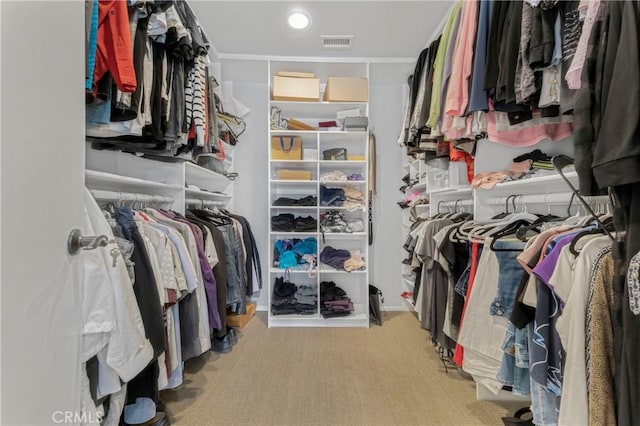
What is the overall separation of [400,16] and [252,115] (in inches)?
67.2

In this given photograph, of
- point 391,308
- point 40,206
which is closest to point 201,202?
point 40,206

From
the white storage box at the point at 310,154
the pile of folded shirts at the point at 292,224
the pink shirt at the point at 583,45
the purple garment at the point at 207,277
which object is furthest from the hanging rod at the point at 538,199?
the purple garment at the point at 207,277

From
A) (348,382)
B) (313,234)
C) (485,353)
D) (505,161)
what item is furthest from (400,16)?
(348,382)

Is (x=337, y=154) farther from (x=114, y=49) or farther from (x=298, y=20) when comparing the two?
(x=114, y=49)

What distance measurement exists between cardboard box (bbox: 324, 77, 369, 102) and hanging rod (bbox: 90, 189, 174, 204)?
1.69m

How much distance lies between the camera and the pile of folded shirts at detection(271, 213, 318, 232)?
273 cm

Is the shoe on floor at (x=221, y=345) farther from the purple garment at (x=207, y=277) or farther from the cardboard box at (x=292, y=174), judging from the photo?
the cardboard box at (x=292, y=174)

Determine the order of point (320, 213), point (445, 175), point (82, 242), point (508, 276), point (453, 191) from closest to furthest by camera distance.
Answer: point (82, 242), point (508, 276), point (453, 191), point (445, 175), point (320, 213)

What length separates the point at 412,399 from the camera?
1.64 metres

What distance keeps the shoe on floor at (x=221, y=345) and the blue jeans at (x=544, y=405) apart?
1.90 m

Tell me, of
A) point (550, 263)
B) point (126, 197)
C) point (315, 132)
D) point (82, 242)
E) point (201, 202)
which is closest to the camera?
point (82, 242)

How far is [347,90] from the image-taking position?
2.69 m

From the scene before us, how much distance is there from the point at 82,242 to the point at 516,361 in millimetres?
1527

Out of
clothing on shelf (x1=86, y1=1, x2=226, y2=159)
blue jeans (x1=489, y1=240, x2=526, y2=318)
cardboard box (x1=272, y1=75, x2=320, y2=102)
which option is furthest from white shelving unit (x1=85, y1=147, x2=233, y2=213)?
blue jeans (x1=489, y1=240, x2=526, y2=318)
